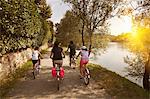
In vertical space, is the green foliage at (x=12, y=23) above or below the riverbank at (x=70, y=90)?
above

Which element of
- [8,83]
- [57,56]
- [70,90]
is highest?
[57,56]

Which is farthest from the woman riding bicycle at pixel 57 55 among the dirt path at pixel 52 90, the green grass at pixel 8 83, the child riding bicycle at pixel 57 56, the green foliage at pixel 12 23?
the green foliage at pixel 12 23

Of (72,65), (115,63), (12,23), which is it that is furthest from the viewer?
(115,63)

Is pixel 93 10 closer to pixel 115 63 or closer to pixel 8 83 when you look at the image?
pixel 8 83

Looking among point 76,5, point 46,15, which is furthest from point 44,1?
point 76,5

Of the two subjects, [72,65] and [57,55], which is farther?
[72,65]

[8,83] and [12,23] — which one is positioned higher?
[12,23]

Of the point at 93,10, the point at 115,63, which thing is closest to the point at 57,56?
the point at 93,10

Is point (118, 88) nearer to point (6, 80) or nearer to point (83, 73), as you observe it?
point (83, 73)

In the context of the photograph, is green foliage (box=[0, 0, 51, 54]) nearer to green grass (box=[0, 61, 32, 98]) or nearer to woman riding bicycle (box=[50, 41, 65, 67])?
green grass (box=[0, 61, 32, 98])

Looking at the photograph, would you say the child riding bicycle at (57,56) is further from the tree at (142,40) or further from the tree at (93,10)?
the tree at (93,10)

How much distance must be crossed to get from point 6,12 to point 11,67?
327 centimetres

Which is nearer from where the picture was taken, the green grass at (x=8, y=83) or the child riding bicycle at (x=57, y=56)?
the green grass at (x=8, y=83)

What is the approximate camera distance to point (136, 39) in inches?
848
